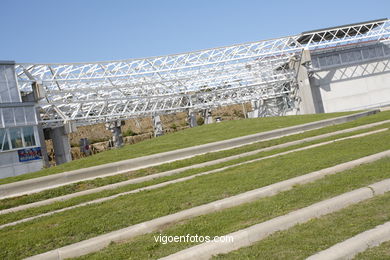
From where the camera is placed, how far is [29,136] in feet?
76.3

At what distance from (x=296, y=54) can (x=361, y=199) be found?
34.8 meters

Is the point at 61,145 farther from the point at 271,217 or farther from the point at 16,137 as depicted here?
the point at 271,217

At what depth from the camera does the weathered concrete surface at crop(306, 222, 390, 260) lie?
185 inches

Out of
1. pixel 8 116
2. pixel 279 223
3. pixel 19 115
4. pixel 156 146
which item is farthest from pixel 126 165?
pixel 19 115

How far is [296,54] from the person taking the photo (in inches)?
1550

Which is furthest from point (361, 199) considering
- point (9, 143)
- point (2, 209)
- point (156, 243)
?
point (9, 143)

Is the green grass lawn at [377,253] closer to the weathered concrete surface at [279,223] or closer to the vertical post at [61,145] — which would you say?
the weathered concrete surface at [279,223]

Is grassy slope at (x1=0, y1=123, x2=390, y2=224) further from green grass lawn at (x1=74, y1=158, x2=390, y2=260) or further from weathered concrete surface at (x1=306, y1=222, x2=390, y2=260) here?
weathered concrete surface at (x1=306, y1=222, x2=390, y2=260)

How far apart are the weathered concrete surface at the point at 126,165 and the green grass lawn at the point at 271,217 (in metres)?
7.04

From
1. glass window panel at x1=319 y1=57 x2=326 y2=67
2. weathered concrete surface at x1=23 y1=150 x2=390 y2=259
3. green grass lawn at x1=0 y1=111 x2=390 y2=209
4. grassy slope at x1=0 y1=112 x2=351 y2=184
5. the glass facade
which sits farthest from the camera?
glass window panel at x1=319 y1=57 x2=326 y2=67

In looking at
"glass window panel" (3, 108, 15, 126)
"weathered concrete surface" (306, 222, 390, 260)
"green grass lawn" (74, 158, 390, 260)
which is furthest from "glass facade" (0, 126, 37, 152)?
"weathered concrete surface" (306, 222, 390, 260)

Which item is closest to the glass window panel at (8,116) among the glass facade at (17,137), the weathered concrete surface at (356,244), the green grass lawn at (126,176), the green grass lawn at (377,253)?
the glass facade at (17,137)

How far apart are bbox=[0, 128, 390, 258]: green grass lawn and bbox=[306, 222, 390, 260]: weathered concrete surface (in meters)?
3.53

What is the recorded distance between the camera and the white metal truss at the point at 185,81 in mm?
35781
